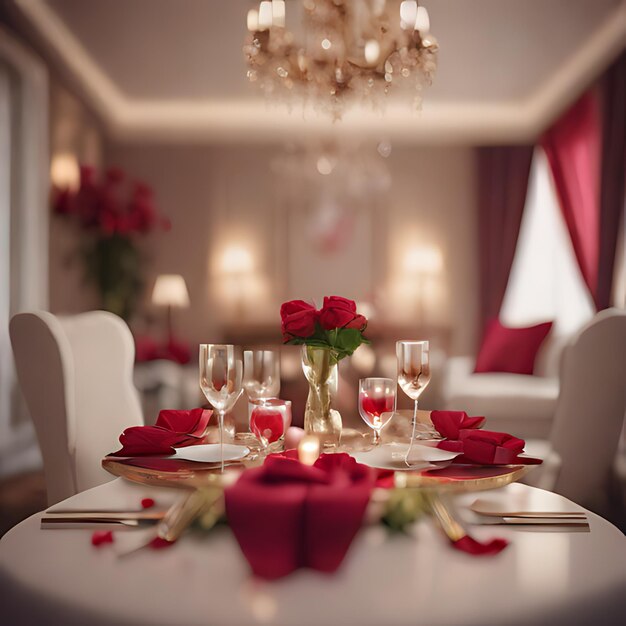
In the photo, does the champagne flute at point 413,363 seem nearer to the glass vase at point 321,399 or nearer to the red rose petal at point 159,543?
the glass vase at point 321,399

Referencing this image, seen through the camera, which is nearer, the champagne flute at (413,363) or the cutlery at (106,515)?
the cutlery at (106,515)

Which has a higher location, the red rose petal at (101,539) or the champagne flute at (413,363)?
the champagne flute at (413,363)

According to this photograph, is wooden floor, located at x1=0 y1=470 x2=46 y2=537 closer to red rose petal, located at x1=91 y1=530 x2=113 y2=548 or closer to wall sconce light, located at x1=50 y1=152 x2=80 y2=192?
red rose petal, located at x1=91 y1=530 x2=113 y2=548

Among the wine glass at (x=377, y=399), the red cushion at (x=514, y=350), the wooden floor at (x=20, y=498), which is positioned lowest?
the wooden floor at (x=20, y=498)

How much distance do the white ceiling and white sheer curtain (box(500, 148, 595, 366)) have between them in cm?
58

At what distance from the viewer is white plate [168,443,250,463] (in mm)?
1190

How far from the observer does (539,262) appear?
6.67 m

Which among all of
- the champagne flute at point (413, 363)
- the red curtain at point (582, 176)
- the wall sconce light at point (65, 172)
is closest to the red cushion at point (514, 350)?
the red curtain at point (582, 176)

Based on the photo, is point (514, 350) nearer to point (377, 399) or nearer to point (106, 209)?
point (377, 399)

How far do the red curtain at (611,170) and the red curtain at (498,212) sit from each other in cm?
159

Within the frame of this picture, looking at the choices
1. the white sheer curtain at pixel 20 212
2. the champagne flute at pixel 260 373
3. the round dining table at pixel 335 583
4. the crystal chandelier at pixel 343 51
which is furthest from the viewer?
the white sheer curtain at pixel 20 212

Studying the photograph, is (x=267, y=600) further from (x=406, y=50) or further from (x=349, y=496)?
(x=406, y=50)

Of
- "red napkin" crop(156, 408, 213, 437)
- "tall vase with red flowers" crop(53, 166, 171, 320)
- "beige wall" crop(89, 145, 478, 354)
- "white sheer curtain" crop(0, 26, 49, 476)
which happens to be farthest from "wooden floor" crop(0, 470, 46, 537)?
"beige wall" crop(89, 145, 478, 354)

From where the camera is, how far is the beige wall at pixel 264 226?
675 cm
